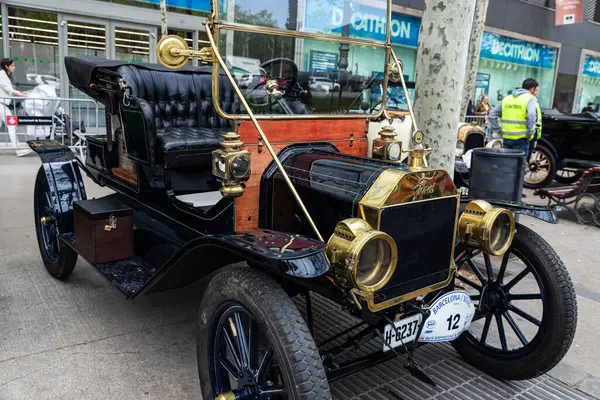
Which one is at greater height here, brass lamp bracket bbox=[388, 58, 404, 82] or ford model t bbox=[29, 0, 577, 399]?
brass lamp bracket bbox=[388, 58, 404, 82]

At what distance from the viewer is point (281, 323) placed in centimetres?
185

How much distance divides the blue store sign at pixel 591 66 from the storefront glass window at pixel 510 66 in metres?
2.38

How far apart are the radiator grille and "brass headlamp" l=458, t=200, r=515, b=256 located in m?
0.16

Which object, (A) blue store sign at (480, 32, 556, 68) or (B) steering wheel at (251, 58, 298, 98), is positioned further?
(A) blue store sign at (480, 32, 556, 68)

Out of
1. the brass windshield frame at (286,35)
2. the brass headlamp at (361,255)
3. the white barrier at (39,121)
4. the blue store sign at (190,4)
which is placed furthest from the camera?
the blue store sign at (190,4)

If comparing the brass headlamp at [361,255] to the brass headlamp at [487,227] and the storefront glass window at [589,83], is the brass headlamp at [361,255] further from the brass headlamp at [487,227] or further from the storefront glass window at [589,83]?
the storefront glass window at [589,83]

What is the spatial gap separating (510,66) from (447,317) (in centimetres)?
1678

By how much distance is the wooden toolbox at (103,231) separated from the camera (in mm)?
3254

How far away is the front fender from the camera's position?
6.21 feet

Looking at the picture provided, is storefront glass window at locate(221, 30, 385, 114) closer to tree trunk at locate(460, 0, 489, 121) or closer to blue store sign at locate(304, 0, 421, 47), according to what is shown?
blue store sign at locate(304, 0, 421, 47)

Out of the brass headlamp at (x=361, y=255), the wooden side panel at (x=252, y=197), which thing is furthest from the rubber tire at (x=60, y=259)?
the brass headlamp at (x=361, y=255)

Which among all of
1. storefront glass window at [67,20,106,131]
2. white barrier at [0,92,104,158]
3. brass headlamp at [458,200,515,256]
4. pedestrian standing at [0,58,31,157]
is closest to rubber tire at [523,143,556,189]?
brass headlamp at [458,200,515,256]

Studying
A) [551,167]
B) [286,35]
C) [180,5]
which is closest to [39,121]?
[180,5]

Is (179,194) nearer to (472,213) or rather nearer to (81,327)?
(81,327)
